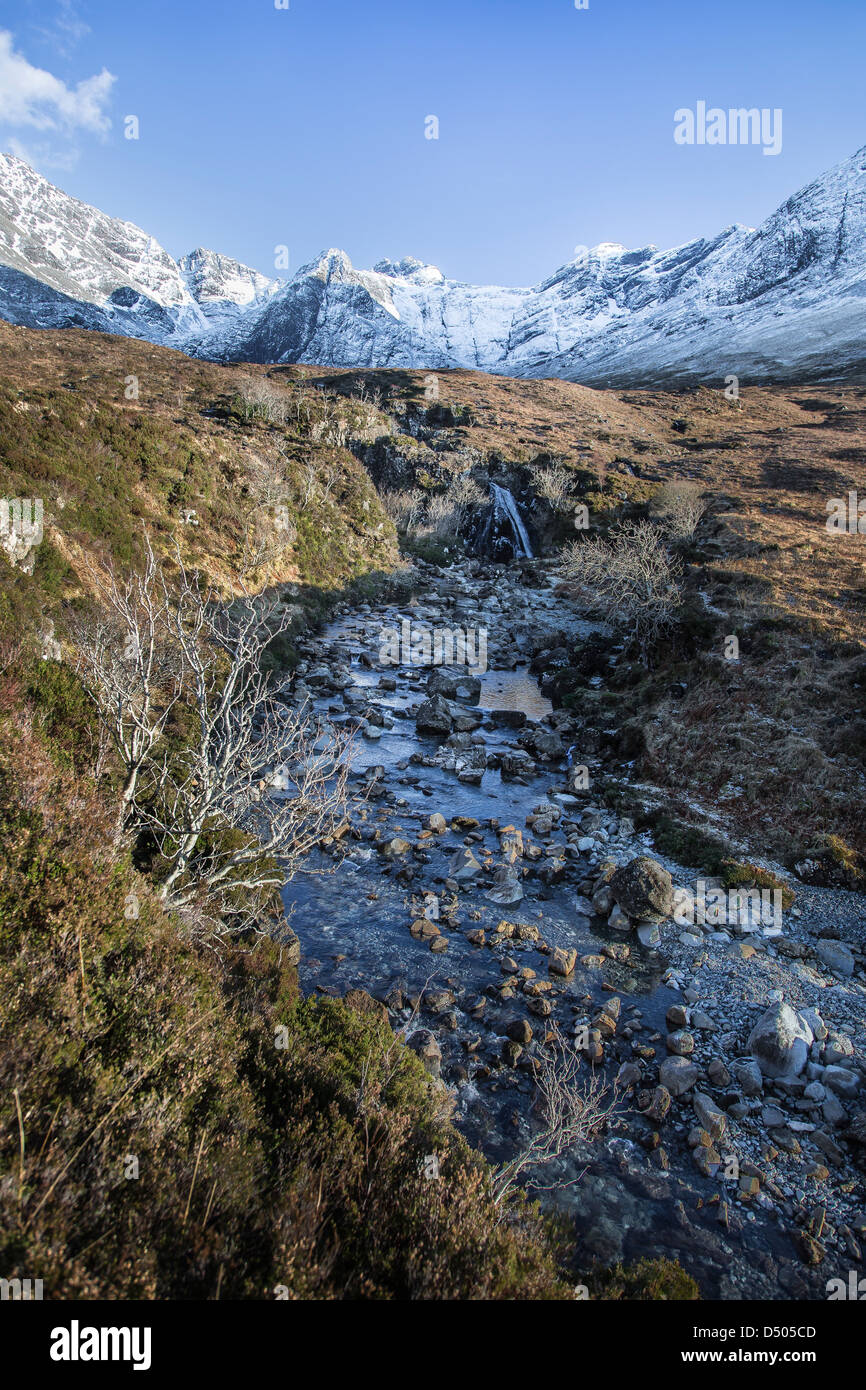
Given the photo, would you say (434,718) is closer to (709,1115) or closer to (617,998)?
(617,998)

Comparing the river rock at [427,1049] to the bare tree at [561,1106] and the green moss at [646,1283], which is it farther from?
the green moss at [646,1283]

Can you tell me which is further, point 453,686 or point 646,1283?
point 453,686

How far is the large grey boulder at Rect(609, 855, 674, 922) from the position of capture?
11547 mm

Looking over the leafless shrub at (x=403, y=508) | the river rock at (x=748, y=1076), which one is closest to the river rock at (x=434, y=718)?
the river rock at (x=748, y=1076)

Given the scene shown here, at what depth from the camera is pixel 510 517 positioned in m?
52.9

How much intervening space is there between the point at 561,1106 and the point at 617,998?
10.0 feet

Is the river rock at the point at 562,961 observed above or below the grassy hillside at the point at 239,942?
below

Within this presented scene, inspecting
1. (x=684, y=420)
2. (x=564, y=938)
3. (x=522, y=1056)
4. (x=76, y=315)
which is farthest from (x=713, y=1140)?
(x=76, y=315)

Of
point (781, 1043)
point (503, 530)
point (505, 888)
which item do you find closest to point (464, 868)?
point (505, 888)

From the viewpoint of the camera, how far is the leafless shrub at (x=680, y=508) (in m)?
31.4

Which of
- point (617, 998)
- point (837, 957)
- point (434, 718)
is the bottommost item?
point (617, 998)

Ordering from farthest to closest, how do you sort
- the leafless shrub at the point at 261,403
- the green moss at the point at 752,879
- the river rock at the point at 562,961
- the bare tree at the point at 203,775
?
the leafless shrub at the point at 261,403
the green moss at the point at 752,879
the river rock at the point at 562,961
the bare tree at the point at 203,775

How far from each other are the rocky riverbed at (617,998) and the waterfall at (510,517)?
1440 inches
